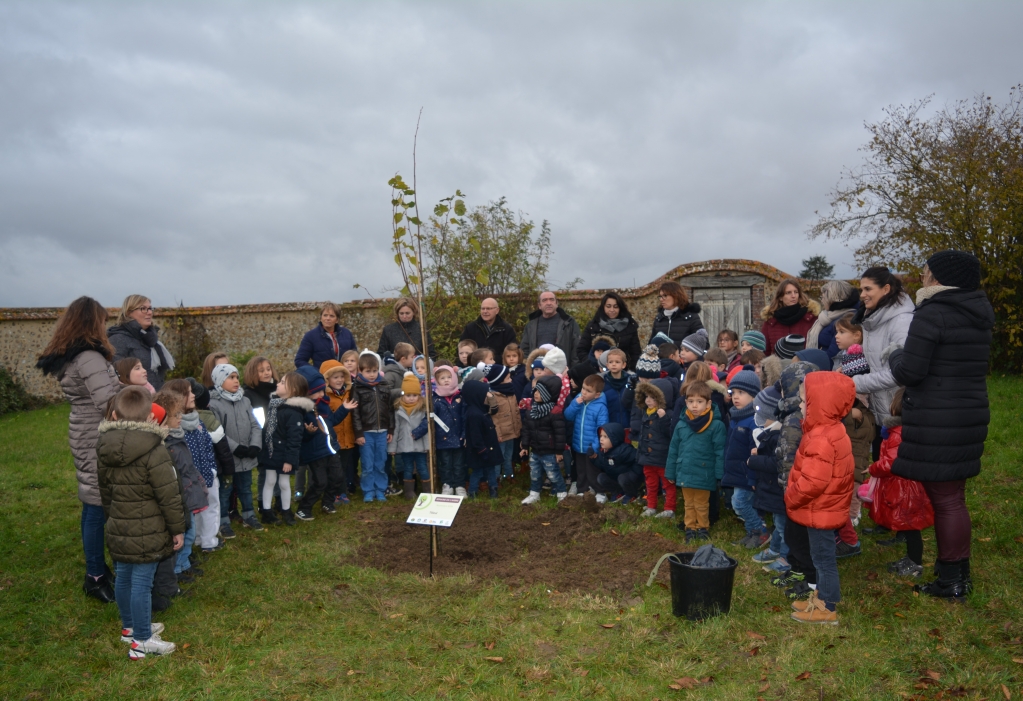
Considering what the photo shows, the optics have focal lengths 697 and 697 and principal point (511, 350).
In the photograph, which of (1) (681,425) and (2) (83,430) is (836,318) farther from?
(2) (83,430)

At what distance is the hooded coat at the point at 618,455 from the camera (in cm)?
755

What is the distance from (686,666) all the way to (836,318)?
376 centimetres

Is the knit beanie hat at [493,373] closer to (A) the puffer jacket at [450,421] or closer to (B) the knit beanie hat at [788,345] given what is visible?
(A) the puffer jacket at [450,421]

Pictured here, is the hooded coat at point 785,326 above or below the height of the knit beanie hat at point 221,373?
above

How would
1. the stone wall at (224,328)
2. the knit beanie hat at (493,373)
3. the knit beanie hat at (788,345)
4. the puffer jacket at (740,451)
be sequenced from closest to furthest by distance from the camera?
the puffer jacket at (740,451) < the knit beanie hat at (788,345) < the knit beanie hat at (493,373) < the stone wall at (224,328)

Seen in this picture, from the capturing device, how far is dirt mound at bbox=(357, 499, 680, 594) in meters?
5.70

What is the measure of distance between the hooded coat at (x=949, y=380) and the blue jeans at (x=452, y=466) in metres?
4.95

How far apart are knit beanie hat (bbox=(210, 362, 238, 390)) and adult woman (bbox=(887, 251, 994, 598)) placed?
5.94 m

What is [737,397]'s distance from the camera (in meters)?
6.14

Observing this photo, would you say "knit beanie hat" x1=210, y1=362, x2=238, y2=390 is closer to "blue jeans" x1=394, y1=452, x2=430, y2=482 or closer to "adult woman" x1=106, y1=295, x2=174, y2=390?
"adult woman" x1=106, y1=295, x2=174, y2=390

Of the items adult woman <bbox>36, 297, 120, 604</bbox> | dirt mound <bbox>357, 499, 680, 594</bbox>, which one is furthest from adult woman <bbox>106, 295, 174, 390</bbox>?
dirt mound <bbox>357, 499, 680, 594</bbox>

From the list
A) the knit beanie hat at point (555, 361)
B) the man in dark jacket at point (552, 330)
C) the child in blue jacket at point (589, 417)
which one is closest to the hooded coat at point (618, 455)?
the child in blue jacket at point (589, 417)

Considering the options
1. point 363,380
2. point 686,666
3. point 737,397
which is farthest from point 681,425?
point 363,380

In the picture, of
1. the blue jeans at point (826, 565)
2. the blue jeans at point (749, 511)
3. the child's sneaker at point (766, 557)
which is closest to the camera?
the blue jeans at point (826, 565)
